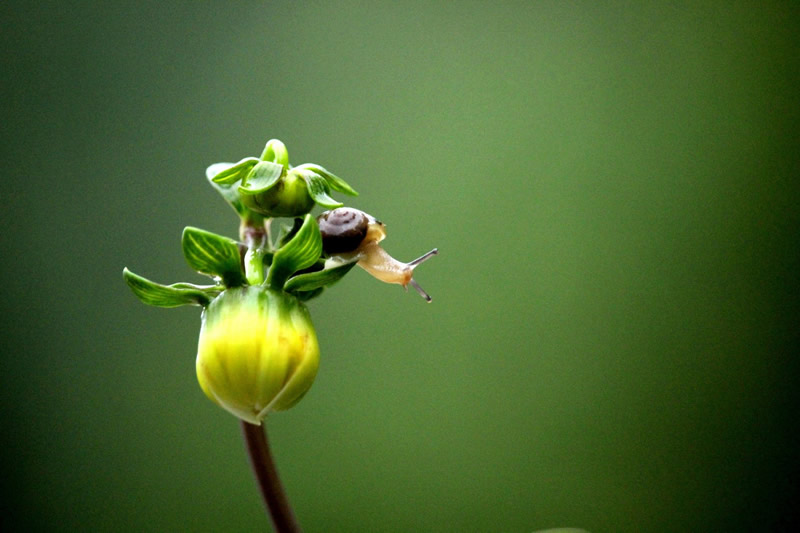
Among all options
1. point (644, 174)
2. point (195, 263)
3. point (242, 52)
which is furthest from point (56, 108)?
point (644, 174)

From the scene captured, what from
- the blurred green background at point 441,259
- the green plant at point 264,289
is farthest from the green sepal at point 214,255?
the blurred green background at point 441,259

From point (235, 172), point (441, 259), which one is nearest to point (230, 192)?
point (235, 172)

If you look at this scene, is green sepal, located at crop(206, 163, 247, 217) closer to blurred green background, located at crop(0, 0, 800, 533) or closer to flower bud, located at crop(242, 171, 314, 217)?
flower bud, located at crop(242, 171, 314, 217)

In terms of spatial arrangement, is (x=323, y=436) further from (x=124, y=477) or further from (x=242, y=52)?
(x=242, y=52)

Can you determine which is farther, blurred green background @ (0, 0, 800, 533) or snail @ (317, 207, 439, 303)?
blurred green background @ (0, 0, 800, 533)

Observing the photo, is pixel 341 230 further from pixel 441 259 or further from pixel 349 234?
pixel 441 259

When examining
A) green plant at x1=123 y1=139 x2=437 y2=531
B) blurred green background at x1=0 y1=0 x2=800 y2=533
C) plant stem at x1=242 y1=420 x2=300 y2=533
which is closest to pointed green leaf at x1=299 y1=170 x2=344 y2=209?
green plant at x1=123 y1=139 x2=437 y2=531
